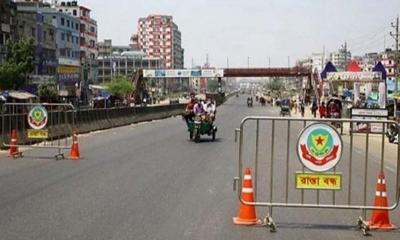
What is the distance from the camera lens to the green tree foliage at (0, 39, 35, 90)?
56062 mm

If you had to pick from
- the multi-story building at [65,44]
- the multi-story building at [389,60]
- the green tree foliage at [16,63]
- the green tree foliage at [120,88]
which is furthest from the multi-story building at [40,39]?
the multi-story building at [389,60]

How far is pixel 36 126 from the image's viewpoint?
61.7 ft

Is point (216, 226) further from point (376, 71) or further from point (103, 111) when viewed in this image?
point (376, 71)

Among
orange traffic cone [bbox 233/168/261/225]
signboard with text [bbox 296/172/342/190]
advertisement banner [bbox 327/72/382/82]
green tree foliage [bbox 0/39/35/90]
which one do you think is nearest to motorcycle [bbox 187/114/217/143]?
advertisement banner [bbox 327/72/382/82]

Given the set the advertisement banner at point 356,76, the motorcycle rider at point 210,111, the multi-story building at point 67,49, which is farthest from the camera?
the multi-story building at point 67,49

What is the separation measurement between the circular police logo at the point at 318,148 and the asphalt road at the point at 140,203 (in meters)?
0.85

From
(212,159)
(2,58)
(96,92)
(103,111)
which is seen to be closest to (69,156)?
(212,159)

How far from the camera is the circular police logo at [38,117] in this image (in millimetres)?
18781

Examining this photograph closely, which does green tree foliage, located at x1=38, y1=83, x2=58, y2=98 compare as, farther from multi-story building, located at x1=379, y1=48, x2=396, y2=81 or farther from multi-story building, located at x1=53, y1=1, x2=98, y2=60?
multi-story building, located at x1=379, y1=48, x2=396, y2=81

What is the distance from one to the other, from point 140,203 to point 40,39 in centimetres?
7442

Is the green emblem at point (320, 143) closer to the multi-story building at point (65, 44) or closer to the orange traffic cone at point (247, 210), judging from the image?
the orange traffic cone at point (247, 210)

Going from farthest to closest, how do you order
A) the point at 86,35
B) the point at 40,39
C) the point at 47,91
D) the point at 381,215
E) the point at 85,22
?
the point at 85,22 → the point at 86,35 → the point at 40,39 → the point at 47,91 → the point at 381,215

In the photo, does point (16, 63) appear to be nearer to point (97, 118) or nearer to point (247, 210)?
point (97, 118)

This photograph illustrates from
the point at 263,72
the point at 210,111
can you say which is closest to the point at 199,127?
the point at 210,111
